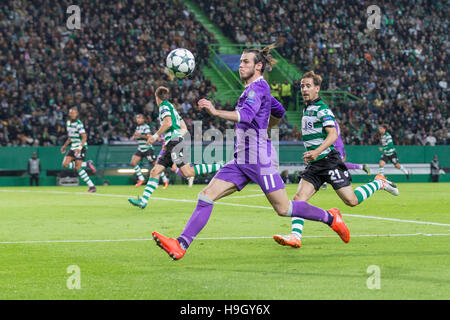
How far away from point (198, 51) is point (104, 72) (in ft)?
20.6

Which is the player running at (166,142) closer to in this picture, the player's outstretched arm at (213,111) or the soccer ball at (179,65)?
the soccer ball at (179,65)

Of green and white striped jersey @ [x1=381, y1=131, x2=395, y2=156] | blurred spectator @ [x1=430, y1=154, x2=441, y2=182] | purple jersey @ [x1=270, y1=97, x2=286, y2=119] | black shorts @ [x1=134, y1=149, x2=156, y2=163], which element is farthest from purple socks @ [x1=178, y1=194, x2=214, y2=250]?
blurred spectator @ [x1=430, y1=154, x2=441, y2=182]

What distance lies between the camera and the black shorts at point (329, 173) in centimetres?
1009

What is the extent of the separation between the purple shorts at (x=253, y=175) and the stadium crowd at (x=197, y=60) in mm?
23515

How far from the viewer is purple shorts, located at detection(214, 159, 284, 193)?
8.05 m

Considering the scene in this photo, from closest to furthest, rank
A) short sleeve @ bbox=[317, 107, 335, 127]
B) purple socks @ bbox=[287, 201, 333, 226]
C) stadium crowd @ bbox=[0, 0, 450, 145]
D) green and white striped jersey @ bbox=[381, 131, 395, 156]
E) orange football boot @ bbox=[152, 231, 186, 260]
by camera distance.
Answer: orange football boot @ bbox=[152, 231, 186, 260] → purple socks @ bbox=[287, 201, 333, 226] → short sleeve @ bbox=[317, 107, 335, 127] → green and white striped jersey @ bbox=[381, 131, 395, 156] → stadium crowd @ bbox=[0, 0, 450, 145]

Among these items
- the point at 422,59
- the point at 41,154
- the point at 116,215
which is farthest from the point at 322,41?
the point at 116,215

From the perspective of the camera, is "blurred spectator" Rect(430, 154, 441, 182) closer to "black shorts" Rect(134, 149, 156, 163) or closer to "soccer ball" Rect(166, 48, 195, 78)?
"black shorts" Rect(134, 149, 156, 163)

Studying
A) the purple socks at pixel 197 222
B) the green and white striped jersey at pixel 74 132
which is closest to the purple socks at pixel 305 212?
the purple socks at pixel 197 222

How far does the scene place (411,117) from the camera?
125 feet

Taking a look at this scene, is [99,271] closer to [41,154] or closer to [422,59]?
[41,154]

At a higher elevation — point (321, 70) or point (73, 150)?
point (321, 70)

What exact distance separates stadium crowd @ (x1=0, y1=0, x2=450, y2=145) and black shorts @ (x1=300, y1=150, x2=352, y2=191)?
2194 cm

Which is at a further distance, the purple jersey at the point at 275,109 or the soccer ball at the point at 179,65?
the soccer ball at the point at 179,65
